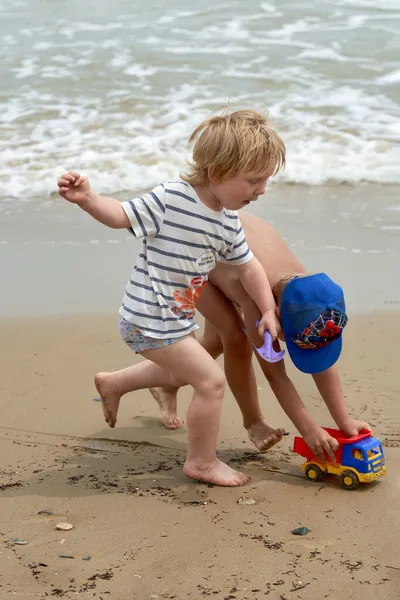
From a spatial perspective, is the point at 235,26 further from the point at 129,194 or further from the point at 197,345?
the point at 197,345

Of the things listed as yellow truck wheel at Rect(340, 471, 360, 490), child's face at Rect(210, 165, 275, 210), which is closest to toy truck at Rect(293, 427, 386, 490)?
yellow truck wheel at Rect(340, 471, 360, 490)

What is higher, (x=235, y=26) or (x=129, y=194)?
(x=235, y=26)

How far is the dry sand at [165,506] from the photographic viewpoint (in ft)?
7.52

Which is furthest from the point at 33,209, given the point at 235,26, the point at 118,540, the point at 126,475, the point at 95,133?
the point at 235,26

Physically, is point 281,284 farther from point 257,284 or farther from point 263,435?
point 263,435

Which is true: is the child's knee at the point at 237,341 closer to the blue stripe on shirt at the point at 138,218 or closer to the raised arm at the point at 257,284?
the raised arm at the point at 257,284

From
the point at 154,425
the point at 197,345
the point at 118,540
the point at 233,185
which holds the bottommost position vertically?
the point at 154,425

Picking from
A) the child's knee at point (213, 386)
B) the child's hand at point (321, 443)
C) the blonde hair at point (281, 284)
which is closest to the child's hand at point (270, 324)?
the blonde hair at point (281, 284)

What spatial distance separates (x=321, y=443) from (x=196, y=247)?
80cm

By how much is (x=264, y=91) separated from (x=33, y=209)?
380 centimetres

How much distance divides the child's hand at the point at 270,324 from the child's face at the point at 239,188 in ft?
1.26

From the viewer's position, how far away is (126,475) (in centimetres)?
306

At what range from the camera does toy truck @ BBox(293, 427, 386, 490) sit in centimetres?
287

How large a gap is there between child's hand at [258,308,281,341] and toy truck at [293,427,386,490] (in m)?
0.44
